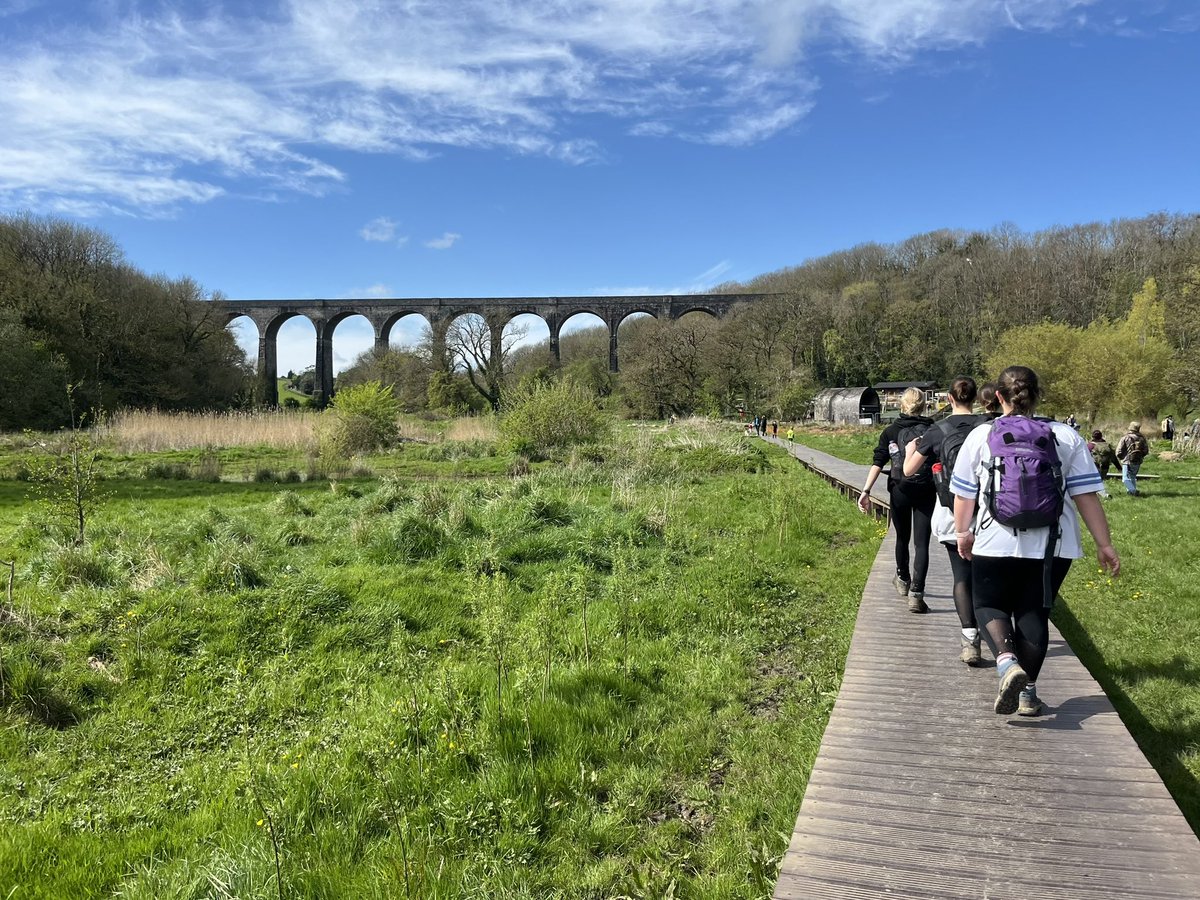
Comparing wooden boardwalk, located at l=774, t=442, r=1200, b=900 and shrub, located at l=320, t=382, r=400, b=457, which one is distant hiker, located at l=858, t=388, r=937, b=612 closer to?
wooden boardwalk, located at l=774, t=442, r=1200, b=900

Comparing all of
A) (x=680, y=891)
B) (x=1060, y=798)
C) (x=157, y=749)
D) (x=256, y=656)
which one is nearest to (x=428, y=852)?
(x=680, y=891)

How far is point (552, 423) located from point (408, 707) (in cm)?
1276

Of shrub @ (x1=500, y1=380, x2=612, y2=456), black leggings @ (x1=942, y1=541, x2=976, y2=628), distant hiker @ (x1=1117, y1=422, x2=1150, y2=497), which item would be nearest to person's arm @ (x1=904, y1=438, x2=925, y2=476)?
black leggings @ (x1=942, y1=541, x2=976, y2=628)

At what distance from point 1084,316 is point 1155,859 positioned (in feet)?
164

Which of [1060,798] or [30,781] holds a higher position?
[1060,798]

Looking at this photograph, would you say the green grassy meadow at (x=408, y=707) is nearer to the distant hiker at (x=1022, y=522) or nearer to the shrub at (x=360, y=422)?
the distant hiker at (x=1022, y=522)

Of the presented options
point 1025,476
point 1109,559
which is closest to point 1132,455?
point 1109,559

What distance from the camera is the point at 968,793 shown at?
2.32 meters

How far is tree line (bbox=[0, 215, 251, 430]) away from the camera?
70.4 ft

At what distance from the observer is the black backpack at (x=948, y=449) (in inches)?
140

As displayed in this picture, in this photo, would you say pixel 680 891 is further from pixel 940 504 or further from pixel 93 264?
pixel 93 264

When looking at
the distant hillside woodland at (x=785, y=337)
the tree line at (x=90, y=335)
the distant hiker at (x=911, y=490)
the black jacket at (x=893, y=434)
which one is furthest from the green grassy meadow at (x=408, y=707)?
the tree line at (x=90, y=335)

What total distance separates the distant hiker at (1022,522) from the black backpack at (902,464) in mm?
1212

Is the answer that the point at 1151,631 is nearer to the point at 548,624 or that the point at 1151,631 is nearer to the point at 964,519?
the point at 964,519
